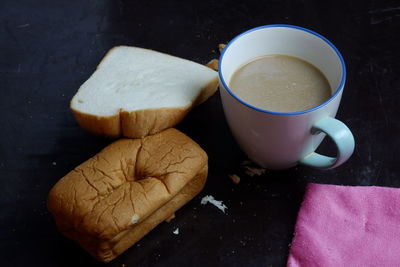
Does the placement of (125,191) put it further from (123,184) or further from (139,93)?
(139,93)

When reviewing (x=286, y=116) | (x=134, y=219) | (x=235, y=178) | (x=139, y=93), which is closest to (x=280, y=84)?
(x=286, y=116)

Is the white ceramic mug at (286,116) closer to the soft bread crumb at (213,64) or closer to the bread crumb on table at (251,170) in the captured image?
the bread crumb on table at (251,170)

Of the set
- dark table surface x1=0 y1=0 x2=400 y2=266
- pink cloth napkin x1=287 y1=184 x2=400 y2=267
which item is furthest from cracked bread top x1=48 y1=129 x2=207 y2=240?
pink cloth napkin x1=287 y1=184 x2=400 y2=267

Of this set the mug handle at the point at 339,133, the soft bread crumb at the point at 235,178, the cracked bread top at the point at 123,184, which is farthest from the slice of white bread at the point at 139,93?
the mug handle at the point at 339,133

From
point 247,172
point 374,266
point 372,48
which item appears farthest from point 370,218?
point 372,48

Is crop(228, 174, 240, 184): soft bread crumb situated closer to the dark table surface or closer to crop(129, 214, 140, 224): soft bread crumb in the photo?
the dark table surface
